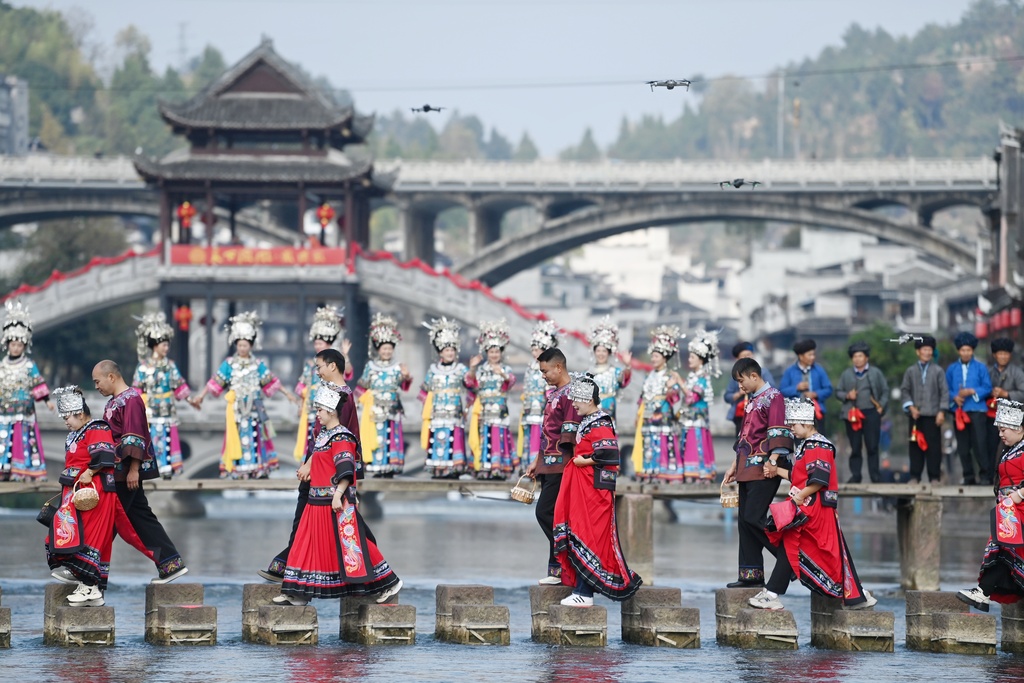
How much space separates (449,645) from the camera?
52.2ft

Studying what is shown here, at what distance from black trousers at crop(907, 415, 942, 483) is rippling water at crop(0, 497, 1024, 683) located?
1703mm

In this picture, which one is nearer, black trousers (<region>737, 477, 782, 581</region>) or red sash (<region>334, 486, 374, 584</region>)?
red sash (<region>334, 486, 374, 584</region>)

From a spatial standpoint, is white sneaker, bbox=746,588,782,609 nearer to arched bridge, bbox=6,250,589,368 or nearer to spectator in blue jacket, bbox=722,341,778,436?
spectator in blue jacket, bbox=722,341,778,436

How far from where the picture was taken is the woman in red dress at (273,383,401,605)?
15.5m

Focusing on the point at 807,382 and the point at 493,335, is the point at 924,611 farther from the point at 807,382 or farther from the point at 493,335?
the point at 493,335

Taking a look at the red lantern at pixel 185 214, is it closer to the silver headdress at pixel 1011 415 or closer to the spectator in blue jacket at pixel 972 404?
the spectator in blue jacket at pixel 972 404

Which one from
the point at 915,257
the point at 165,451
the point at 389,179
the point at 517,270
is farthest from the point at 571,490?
the point at 915,257

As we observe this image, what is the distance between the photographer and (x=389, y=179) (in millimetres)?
59906

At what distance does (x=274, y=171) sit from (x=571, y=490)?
40.9 m

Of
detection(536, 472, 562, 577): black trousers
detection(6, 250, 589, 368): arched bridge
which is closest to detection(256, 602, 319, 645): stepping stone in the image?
detection(536, 472, 562, 577): black trousers

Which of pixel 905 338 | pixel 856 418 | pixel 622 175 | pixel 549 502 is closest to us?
pixel 549 502

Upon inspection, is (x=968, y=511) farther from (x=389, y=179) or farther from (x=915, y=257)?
(x=915, y=257)

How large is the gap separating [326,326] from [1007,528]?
347 inches

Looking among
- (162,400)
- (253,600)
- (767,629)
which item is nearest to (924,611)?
(767,629)
